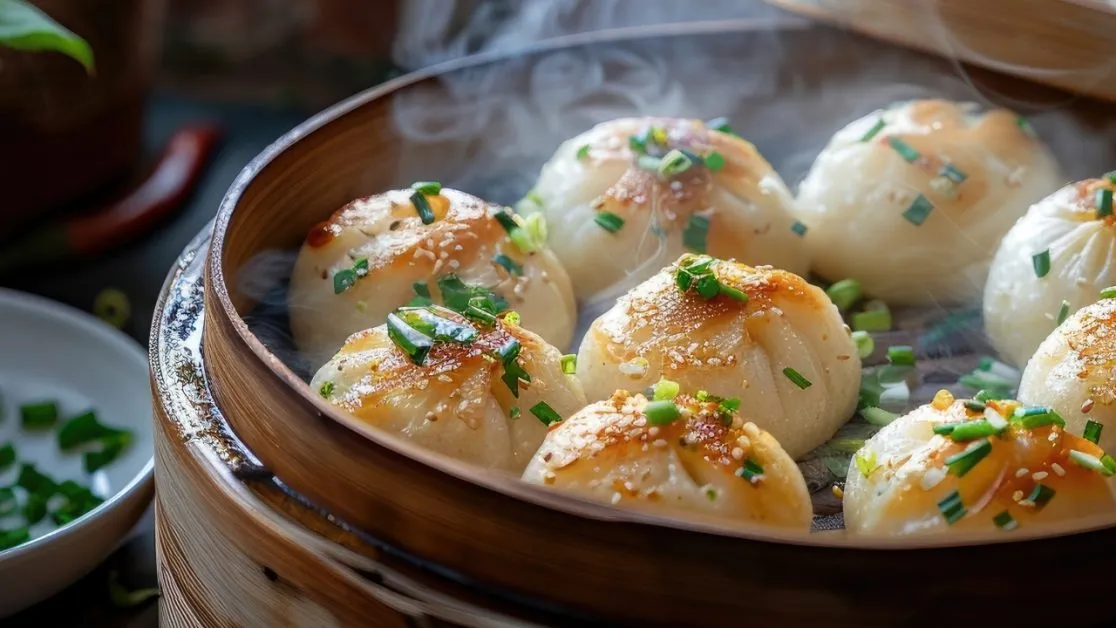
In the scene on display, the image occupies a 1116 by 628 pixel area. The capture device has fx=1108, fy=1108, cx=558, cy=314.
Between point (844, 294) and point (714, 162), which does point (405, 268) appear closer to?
point (714, 162)

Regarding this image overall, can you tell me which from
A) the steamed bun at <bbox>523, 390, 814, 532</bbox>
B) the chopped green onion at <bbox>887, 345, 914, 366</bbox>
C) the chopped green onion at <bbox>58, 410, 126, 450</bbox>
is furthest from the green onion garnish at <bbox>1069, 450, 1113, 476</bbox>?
the chopped green onion at <bbox>58, 410, 126, 450</bbox>

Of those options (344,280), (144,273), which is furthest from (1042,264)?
(144,273)

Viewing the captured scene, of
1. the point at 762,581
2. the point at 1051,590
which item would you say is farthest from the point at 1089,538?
the point at 762,581

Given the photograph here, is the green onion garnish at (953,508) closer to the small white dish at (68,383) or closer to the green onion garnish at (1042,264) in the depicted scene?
the green onion garnish at (1042,264)

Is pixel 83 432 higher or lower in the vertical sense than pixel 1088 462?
lower

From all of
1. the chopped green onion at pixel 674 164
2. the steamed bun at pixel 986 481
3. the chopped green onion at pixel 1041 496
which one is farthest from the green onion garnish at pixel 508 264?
the chopped green onion at pixel 1041 496

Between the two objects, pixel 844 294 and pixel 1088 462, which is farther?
pixel 844 294
